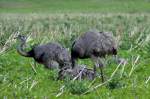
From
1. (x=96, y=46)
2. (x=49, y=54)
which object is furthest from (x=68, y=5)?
(x=96, y=46)

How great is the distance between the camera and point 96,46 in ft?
52.2

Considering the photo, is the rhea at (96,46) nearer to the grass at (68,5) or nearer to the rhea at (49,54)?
the rhea at (49,54)

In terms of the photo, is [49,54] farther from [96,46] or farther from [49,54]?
[96,46]

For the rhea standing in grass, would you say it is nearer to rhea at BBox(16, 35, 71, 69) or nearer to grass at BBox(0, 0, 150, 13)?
rhea at BBox(16, 35, 71, 69)

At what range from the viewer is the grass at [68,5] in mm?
77375

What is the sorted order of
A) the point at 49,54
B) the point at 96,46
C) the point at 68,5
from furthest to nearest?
the point at 68,5
the point at 49,54
the point at 96,46

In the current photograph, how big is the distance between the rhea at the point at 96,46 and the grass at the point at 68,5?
59.6 m

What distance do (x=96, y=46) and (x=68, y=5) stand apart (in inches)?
2636

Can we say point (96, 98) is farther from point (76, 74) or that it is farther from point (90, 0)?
point (90, 0)

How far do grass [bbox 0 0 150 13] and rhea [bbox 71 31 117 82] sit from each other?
5961cm

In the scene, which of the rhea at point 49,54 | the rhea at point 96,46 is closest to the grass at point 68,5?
the rhea at point 49,54

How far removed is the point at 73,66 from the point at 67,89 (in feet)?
6.46

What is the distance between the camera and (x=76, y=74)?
16641mm

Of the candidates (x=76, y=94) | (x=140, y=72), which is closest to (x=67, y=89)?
(x=76, y=94)
